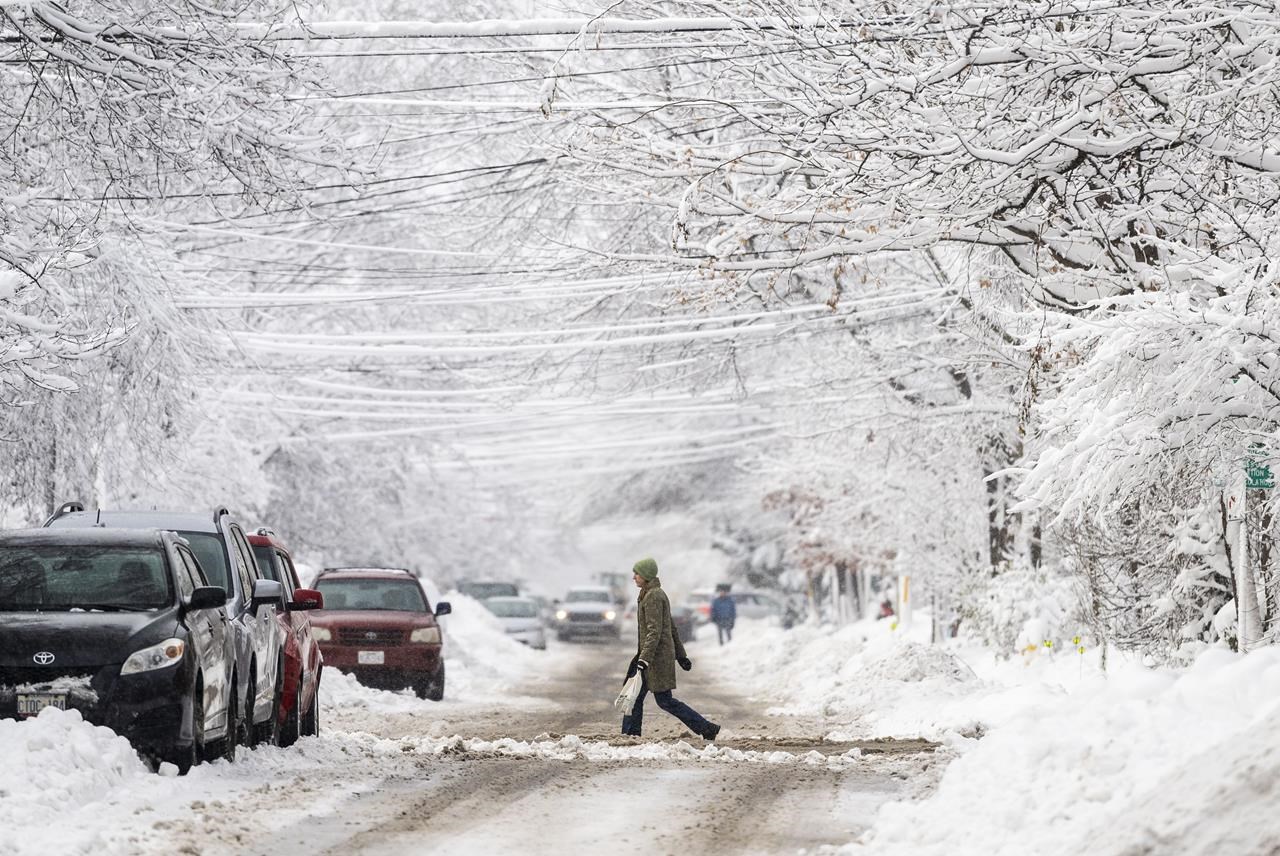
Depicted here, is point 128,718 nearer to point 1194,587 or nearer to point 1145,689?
point 1145,689

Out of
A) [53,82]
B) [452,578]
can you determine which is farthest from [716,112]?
[452,578]

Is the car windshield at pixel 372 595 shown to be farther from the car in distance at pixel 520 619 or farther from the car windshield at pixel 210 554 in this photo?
the car in distance at pixel 520 619

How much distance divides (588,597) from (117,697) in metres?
45.3

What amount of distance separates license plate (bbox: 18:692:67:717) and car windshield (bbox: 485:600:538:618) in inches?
1434

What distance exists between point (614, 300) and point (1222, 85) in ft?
39.8

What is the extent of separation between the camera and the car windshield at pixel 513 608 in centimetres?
4748

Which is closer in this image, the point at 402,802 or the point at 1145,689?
the point at 1145,689

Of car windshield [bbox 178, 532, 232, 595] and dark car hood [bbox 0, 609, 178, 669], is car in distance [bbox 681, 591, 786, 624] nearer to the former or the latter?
car windshield [bbox 178, 532, 232, 595]

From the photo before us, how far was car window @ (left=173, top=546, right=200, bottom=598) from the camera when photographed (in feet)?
40.2

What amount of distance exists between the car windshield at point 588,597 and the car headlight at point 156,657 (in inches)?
1749

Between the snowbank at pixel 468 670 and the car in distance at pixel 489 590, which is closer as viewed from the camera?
the snowbank at pixel 468 670

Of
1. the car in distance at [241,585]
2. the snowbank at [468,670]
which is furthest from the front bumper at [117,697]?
the snowbank at [468,670]

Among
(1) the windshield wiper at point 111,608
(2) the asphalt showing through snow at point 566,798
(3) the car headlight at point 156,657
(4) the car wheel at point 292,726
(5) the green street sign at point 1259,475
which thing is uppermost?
(5) the green street sign at point 1259,475

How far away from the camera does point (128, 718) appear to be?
1100cm
